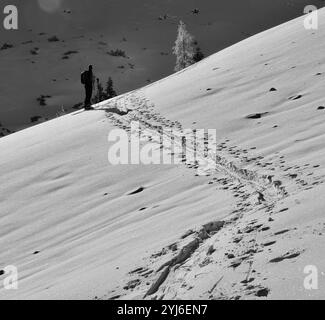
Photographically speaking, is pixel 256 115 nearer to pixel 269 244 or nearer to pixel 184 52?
pixel 269 244

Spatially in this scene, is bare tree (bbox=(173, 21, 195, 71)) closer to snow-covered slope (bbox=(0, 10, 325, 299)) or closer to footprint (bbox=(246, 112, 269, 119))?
snow-covered slope (bbox=(0, 10, 325, 299))

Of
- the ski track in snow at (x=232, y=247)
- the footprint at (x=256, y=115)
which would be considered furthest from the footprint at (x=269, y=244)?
the footprint at (x=256, y=115)

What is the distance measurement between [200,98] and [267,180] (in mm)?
8435

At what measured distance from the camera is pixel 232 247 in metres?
5.12

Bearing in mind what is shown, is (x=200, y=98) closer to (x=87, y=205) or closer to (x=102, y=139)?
(x=102, y=139)

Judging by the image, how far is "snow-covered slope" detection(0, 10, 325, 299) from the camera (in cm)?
474

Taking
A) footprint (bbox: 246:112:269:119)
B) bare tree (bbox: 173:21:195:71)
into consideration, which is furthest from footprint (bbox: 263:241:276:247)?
bare tree (bbox: 173:21:195:71)

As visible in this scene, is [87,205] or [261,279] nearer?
[261,279]

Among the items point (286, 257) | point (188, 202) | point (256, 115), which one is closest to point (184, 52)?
point (256, 115)

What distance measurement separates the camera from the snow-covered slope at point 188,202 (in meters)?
4.74

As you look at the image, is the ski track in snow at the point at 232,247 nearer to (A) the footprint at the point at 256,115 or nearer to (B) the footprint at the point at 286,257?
(B) the footprint at the point at 286,257

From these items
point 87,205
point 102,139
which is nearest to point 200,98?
point 102,139

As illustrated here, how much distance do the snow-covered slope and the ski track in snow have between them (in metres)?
0.02
